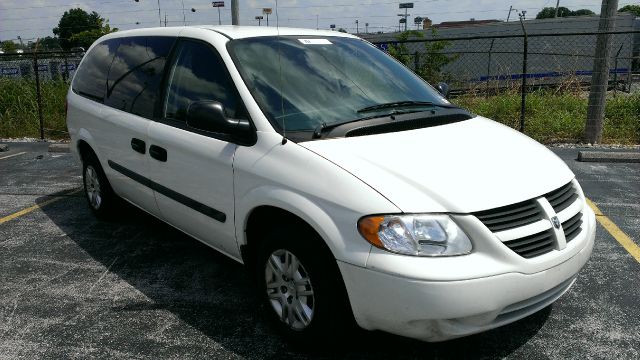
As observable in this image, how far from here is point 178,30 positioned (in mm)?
4031

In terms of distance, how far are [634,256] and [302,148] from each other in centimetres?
294

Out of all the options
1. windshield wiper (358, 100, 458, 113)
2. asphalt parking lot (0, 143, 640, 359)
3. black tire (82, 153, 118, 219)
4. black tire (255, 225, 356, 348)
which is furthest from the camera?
black tire (82, 153, 118, 219)

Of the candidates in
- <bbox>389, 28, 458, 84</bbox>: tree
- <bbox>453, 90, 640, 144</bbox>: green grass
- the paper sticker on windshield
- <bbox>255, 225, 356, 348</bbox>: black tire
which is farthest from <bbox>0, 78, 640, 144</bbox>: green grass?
<bbox>255, 225, 356, 348</bbox>: black tire

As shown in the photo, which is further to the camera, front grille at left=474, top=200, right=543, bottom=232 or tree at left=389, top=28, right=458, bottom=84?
tree at left=389, top=28, right=458, bottom=84

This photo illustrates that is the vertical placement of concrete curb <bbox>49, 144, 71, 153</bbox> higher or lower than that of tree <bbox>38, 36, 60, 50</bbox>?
lower

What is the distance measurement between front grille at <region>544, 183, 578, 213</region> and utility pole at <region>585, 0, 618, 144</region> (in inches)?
255

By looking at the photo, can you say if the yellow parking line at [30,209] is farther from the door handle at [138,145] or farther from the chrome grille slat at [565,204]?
the chrome grille slat at [565,204]

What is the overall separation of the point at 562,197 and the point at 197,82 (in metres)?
2.32

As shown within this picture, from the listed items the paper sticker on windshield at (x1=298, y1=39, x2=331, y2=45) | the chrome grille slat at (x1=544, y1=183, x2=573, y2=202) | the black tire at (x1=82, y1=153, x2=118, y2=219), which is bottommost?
the black tire at (x1=82, y1=153, x2=118, y2=219)

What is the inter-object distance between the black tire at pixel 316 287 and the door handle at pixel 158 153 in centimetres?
118

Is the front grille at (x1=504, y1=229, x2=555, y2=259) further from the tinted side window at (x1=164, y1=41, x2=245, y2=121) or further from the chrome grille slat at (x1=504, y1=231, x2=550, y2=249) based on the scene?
the tinted side window at (x1=164, y1=41, x2=245, y2=121)

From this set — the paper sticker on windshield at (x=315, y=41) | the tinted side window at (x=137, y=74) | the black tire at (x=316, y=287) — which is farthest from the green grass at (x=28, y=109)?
the black tire at (x=316, y=287)

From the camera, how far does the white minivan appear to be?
8.03ft

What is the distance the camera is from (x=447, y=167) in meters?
2.72
